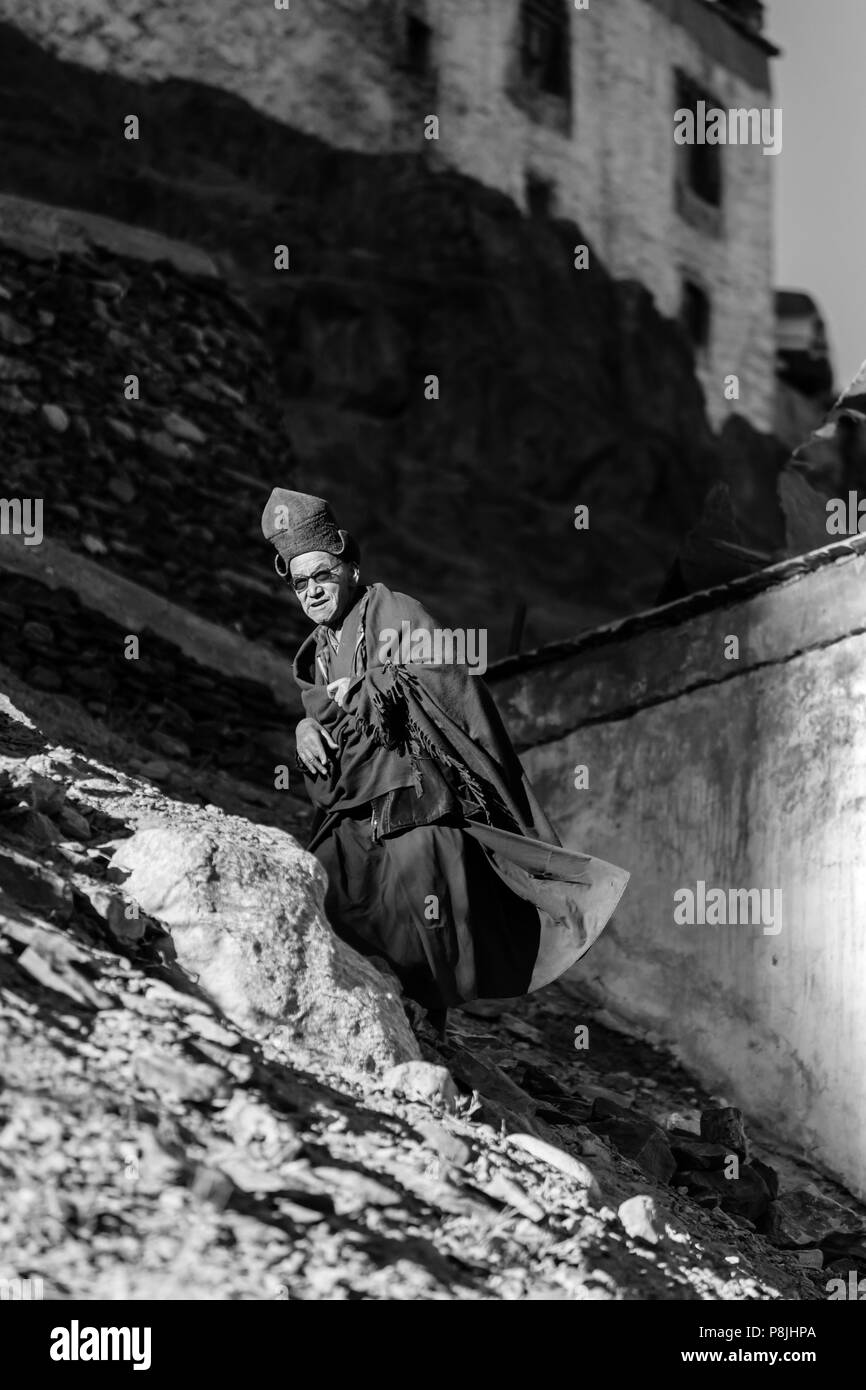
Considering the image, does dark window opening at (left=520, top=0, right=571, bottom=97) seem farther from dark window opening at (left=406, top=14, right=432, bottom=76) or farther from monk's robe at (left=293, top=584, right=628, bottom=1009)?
monk's robe at (left=293, top=584, right=628, bottom=1009)

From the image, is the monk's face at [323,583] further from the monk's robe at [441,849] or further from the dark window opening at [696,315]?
the dark window opening at [696,315]

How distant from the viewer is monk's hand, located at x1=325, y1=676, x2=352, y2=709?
8.08 metres

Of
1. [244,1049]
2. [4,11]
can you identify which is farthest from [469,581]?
[244,1049]

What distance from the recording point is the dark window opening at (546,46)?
24469 millimetres

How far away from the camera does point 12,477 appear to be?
44.3 feet

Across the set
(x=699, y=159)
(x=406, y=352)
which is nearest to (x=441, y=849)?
(x=406, y=352)

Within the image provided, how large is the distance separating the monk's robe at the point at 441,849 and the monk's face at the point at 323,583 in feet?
0.71

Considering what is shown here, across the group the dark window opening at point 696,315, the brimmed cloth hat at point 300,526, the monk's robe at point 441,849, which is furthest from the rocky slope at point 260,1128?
the dark window opening at point 696,315

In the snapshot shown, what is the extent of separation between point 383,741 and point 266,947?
1.01 m

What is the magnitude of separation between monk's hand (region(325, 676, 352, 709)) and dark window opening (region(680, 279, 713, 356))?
1777 cm

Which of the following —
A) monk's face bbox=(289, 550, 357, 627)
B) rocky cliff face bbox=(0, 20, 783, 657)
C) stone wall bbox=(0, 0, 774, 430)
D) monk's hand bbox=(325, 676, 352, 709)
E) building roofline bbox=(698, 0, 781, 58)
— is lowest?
monk's hand bbox=(325, 676, 352, 709)

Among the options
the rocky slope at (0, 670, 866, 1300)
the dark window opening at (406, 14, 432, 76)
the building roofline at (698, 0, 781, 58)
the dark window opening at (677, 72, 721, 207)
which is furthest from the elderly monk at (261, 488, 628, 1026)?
the building roofline at (698, 0, 781, 58)

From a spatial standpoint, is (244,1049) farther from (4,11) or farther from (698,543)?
(4,11)

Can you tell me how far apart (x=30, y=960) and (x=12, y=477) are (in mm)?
7171
